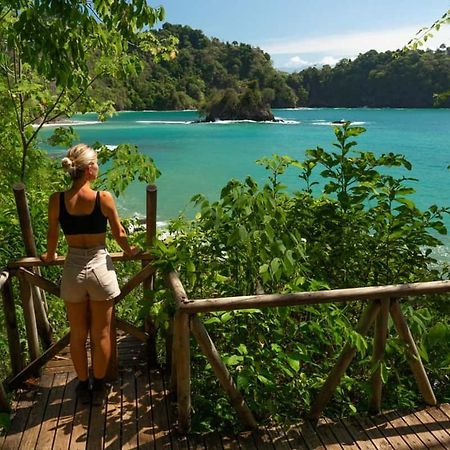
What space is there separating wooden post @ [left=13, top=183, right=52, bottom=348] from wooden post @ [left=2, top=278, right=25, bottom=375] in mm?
329

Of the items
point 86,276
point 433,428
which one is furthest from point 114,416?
point 433,428

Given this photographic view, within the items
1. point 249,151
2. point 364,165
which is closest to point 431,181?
point 249,151

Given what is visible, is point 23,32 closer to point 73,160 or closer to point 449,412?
point 73,160

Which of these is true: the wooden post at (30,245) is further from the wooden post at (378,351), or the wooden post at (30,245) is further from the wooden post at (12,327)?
the wooden post at (378,351)

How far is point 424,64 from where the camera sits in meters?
143

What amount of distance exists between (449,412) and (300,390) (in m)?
1.20

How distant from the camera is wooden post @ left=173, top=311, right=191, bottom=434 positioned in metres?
3.02

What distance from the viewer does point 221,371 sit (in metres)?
3.13

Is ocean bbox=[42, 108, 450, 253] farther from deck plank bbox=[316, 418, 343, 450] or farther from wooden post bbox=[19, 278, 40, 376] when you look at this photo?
deck plank bbox=[316, 418, 343, 450]

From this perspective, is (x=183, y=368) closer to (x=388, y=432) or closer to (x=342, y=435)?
(x=342, y=435)

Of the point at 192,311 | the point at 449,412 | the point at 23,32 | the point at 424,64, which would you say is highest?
the point at 424,64

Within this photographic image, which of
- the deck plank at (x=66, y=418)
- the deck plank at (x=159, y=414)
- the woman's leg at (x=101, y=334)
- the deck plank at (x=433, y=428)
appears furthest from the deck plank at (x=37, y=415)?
the deck plank at (x=433, y=428)

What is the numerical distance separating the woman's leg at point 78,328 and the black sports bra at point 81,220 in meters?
0.57

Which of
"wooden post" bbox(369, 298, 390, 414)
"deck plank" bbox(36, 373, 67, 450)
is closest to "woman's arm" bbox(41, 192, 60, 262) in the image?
"deck plank" bbox(36, 373, 67, 450)
